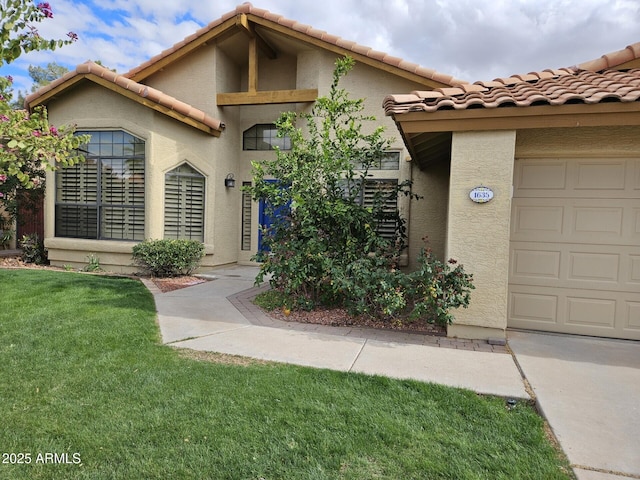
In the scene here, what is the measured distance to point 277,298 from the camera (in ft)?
22.5

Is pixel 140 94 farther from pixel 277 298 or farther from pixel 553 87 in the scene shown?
pixel 553 87

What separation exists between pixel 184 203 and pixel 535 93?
8059 millimetres

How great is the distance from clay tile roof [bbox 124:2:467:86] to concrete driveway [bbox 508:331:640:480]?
235 inches

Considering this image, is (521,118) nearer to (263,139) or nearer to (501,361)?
(501,361)

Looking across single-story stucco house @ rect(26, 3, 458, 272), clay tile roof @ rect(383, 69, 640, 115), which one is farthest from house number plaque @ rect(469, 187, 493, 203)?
single-story stucco house @ rect(26, 3, 458, 272)

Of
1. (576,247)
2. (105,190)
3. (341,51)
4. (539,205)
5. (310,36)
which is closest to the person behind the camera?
(576,247)

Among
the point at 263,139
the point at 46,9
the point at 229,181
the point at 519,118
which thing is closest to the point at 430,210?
the point at 519,118

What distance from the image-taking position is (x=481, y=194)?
496cm

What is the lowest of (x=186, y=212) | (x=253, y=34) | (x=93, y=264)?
(x=93, y=264)

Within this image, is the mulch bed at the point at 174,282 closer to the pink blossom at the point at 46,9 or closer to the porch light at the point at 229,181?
the porch light at the point at 229,181

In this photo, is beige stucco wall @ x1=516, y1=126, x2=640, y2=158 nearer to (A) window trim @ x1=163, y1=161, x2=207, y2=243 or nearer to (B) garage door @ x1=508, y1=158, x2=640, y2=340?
(B) garage door @ x1=508, y1=158, x2=640, y2=340

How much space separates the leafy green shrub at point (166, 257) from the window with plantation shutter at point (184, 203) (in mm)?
728

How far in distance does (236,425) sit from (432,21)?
1736 centimetres

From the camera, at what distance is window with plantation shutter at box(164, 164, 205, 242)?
970 centimetres
